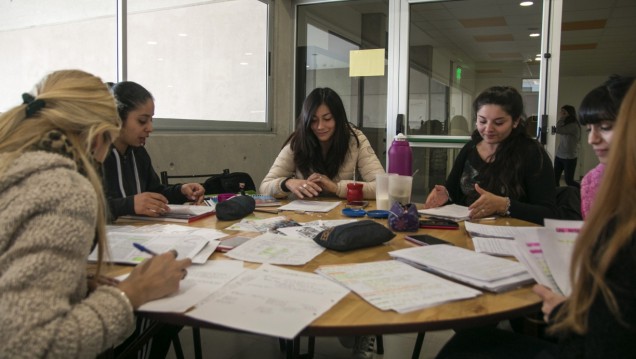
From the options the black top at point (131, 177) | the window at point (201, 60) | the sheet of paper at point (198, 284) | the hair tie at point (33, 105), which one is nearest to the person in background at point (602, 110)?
the sheet of paper at point (198, 284)

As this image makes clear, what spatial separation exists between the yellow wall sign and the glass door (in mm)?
162

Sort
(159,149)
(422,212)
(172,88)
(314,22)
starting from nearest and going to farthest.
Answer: (422,212), (159,149), (172,88), (314,22)

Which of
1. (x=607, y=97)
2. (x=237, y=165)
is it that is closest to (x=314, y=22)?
(x=237, y=165)

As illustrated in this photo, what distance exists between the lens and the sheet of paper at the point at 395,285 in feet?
2.89

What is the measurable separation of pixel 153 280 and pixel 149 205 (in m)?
0.81

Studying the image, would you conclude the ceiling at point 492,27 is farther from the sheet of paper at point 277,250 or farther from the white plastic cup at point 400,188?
the sheet of paper at point 277,250

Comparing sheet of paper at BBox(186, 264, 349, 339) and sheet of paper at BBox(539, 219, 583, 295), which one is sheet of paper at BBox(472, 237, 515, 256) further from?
sheet of paper at BBox(186, 264, 349, 339)

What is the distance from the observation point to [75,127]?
881mm

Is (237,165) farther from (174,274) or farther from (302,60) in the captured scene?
(174,274)

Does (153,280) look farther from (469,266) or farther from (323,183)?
(323,183)

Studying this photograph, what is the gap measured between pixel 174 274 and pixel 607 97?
1294 mm

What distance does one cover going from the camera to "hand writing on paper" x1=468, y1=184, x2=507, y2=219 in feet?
5.62

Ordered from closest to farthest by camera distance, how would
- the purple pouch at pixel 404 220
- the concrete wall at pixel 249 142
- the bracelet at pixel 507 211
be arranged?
the purple pouch at pixel 404 220 → the bracelet at pixel 507 211 → the concrete wall at pixel 249 142

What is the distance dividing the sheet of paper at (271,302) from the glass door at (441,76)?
101 inches
